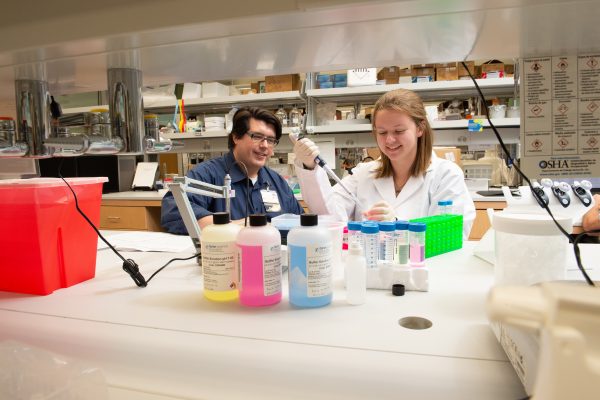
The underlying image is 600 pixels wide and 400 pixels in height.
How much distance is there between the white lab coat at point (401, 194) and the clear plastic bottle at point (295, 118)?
1.61 m

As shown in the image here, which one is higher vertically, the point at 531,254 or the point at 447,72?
the point at 447,72

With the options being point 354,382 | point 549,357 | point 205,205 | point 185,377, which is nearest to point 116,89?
point 185,377

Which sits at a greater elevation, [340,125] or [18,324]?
[340,125]

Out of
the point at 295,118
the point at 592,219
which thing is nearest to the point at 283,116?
the point at 295,118

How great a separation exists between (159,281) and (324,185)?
3.38 ft

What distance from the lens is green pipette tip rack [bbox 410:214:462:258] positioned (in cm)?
115

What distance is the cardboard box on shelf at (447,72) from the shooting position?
306cm

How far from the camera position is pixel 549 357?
294mm

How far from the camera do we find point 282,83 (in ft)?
11.2

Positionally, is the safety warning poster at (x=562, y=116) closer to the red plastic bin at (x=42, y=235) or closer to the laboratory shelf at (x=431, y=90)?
the red plastic bin at (x=42, y=235)

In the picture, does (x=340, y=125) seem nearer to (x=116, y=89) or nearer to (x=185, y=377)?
(x=116, y=89)

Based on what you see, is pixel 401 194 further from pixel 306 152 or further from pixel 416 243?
pixel 416 243

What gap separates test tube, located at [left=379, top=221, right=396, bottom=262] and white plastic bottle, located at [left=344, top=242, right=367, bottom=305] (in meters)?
0.14

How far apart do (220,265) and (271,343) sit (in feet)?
0.69
